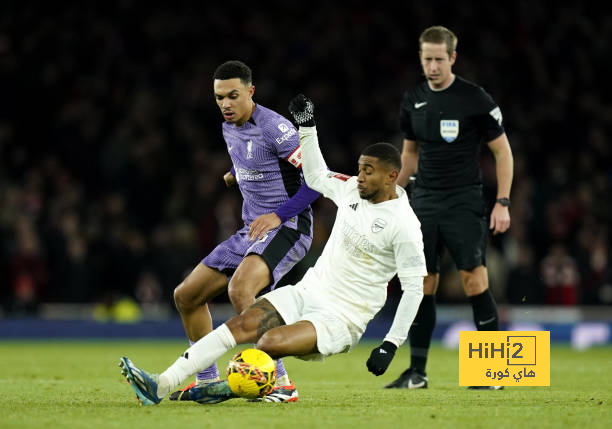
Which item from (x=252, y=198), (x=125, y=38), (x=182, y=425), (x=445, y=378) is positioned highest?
(x=125, y=38)

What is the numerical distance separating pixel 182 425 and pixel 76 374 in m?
4.25

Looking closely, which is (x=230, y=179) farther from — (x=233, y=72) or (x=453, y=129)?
(x=453, y=129)

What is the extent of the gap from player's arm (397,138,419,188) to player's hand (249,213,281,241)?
1.63 metres

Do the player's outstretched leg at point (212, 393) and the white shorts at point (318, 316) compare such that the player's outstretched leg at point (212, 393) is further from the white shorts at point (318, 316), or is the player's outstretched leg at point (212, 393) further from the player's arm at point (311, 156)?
the player's arm at point (311, 156)

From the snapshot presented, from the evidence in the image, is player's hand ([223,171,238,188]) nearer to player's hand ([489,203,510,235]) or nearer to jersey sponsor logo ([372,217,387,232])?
jersey sponsor logo ([372,217,387,232])

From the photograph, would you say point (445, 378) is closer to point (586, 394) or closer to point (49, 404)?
point (586, 394)

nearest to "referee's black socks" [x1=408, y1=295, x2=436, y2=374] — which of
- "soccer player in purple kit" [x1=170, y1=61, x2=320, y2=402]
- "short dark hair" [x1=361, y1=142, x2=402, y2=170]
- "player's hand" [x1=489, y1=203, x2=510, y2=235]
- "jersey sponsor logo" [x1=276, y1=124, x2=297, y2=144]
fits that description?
"player's hand" [x1=489, y1=203, x2=510, y2=235]

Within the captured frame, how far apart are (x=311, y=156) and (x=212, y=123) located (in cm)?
1068

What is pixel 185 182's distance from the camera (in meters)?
16.2

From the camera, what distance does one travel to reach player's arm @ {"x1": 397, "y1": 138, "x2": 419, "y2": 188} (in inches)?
337

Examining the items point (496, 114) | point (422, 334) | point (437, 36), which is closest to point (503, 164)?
point (496, 114)

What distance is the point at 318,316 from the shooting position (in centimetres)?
653

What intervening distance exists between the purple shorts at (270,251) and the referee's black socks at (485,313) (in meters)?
1.58

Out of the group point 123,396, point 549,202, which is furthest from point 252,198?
point 549,202
